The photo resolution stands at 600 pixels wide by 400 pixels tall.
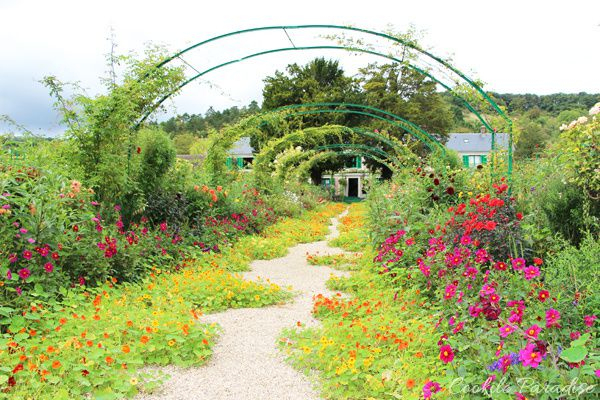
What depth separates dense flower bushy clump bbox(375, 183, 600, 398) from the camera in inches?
83.6

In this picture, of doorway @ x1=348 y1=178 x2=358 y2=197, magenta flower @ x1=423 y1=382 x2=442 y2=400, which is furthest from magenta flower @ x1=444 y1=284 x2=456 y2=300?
doorway @ x1=348 y1=178 x2=358 y2=197

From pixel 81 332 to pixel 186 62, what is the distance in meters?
4.72

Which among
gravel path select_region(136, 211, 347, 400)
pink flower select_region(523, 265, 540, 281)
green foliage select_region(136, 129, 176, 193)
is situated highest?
green foliage select_region(136, 129, 176, 193)

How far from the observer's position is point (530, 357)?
6.71ft

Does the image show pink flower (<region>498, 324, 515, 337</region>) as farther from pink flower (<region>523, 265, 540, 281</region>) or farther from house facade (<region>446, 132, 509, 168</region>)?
house facade (<region>446, 132, 509, 168</region>)

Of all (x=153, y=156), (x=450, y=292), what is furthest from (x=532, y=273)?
(x=153, y=156)

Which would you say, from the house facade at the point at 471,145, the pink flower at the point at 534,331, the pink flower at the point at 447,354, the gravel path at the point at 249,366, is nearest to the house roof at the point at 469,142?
the house facade at the point at 471,145

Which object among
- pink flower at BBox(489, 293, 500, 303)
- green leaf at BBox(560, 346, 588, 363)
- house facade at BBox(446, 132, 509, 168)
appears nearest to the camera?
green leaf at BBox(560, 346, 588, 363)

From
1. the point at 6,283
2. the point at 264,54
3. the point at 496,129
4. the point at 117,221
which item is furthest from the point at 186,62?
the point at 496,129

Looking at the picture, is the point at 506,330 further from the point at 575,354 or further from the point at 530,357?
the point at 575,354

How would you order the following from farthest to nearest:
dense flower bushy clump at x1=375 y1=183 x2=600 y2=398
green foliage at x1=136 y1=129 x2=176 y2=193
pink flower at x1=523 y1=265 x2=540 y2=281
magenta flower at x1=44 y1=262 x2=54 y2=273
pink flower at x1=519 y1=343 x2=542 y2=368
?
green foliage at x1=136 y1=129 x2=176 y2=193
magenta flower at x1=44 y1=262 x2=54 y2=273
pink flower at x1=523 y1=265 x2=540 y2=281
dense flower bushy clump at x1=375 y1=183 x2=600 y2=398
pink flower at x1=519 y1=343 x2=542 y2=368

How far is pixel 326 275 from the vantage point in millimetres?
6176

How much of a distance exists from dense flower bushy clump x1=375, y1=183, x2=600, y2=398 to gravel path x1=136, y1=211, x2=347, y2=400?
916 mm

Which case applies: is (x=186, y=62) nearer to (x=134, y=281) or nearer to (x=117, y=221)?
(x=117, y=221)
